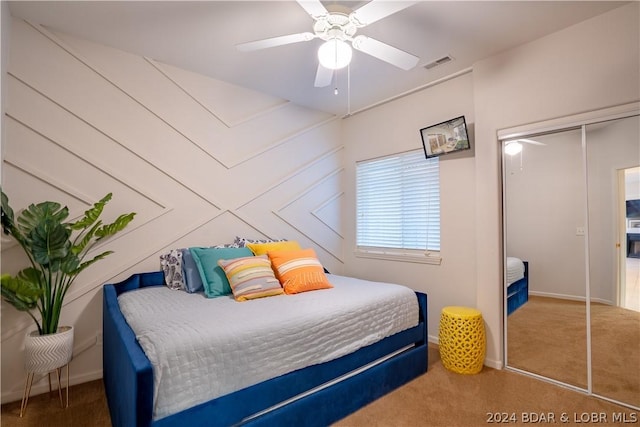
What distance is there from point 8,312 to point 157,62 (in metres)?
2.16

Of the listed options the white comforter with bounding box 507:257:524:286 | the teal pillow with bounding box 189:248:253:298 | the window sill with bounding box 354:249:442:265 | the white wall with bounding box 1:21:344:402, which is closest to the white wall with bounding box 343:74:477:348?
the window sill with bounding box 354:249:442:265

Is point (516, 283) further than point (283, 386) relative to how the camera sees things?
Yes

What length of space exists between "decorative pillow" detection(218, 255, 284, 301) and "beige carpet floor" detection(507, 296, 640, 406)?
1.95 m

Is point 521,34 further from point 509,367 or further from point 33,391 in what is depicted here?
point 33,391

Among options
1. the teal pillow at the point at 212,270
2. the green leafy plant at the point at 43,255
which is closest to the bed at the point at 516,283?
the teal pillow at the point at 212,270

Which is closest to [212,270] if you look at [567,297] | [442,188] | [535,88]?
[442,188]

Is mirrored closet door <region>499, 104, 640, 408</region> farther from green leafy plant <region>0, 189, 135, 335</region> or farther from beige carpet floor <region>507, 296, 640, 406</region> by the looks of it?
green leafy plant <region>0, 189, 135, 335</region>

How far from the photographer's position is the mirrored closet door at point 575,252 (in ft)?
6.70

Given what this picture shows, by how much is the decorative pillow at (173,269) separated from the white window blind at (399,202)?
82.7 inches

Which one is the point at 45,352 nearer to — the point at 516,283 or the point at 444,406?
the point at 444,406

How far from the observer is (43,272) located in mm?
2061

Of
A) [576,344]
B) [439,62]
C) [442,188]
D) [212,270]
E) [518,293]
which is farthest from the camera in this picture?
[442,188]

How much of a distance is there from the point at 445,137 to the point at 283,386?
2453mm

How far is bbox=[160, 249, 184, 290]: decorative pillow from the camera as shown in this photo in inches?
97.3
